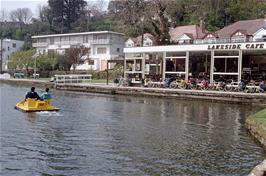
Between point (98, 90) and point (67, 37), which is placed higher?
point (67, 37)

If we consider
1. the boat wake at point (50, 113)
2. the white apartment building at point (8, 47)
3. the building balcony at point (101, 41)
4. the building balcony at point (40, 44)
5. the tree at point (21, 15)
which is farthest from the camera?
the tree at point (21, 15)

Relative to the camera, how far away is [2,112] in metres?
26.7

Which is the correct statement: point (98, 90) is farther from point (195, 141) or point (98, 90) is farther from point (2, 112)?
point (195, 141)

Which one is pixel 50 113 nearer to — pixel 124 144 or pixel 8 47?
pixel 124 144

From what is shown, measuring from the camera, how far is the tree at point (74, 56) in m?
81.3

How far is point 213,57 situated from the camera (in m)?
47.3

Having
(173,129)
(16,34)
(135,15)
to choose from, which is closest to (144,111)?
(173,129)

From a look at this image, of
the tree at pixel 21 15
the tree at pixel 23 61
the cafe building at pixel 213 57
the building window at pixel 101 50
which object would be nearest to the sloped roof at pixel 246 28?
the cafe building at pixel 213 57

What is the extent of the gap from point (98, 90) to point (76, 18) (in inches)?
2545

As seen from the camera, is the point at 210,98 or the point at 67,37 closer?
the point at 210,98

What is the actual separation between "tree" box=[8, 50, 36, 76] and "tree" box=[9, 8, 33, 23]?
194 feet

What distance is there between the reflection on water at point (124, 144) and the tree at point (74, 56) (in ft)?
178

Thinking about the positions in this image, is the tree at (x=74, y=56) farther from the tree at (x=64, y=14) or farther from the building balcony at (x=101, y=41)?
the tree at (x=64, y=14)

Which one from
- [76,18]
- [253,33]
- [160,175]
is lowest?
[160,175]
